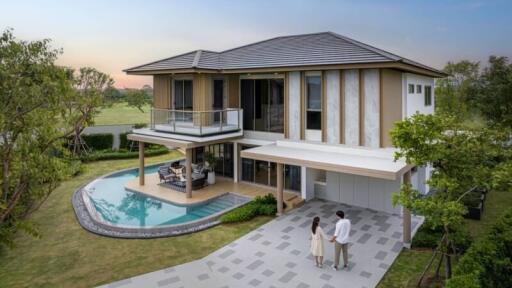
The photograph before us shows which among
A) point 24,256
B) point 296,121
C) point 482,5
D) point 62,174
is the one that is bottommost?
point 24,256

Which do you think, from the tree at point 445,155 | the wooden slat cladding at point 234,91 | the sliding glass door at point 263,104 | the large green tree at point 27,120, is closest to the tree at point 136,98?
the wooden slat cladding at point 234,91

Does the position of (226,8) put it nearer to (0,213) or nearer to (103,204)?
(103,204)

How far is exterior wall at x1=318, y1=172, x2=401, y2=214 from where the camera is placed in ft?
46.3

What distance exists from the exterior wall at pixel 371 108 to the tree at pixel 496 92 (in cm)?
1923

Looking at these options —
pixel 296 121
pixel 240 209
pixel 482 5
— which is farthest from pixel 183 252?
pixel 482 5

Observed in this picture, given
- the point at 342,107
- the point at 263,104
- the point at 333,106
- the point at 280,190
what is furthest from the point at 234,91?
the point at 280,190

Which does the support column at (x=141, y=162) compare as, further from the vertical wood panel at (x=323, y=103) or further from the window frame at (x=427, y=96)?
the window frame at (x=427, y=96)

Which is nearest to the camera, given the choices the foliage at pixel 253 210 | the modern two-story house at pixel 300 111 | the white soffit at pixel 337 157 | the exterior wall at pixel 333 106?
the white soffit at pixel 337 157

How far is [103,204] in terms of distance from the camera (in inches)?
656

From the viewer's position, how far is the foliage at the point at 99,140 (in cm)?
2894

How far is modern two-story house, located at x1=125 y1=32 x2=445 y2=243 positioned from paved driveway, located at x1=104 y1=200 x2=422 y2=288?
4.27 ft

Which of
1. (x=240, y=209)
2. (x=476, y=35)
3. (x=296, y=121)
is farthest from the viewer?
(x=476, y=35)

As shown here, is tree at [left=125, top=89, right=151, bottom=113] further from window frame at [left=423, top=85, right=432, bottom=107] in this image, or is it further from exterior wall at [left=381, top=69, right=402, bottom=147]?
exterior wall at [left=381, top=69, right=402, bottom=147]

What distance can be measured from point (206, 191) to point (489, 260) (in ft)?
41.6
